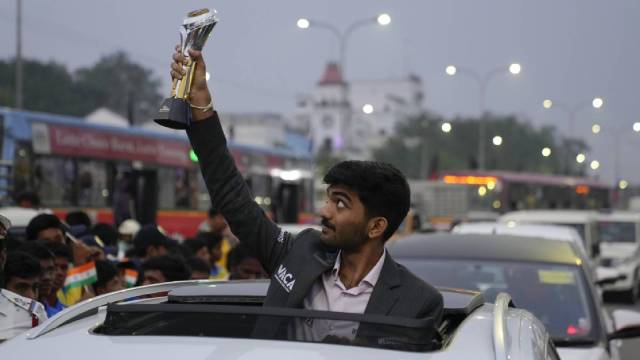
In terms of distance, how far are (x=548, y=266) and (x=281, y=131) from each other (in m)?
119

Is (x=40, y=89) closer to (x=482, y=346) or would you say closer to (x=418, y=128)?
(x=418, y=128)

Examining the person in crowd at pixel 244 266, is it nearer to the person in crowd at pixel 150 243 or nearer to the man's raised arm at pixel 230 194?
the person in crowd at pixel 150 243

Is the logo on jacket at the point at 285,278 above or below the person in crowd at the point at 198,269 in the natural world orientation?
above

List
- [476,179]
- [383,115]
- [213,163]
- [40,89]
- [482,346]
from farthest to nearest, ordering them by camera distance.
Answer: [383,115] → [40,89] → [476,179] → [213,163] → [482,346]

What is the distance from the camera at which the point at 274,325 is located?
9.34 ft

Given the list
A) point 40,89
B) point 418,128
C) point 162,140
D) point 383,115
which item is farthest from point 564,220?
point 383,115

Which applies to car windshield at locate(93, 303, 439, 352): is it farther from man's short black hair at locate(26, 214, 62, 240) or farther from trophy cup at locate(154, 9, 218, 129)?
man's short black hair at locate(26, 214, 62, 240)

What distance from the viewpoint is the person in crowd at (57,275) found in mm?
6141

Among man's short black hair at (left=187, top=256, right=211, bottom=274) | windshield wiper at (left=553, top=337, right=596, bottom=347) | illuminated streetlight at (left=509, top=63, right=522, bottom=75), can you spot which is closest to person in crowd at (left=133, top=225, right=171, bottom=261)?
man's short black hair at (left=187, top=256, right=211, bottom=274)

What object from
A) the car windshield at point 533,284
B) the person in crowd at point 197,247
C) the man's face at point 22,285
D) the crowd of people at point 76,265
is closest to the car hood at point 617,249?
the crowd of people at point 76,265

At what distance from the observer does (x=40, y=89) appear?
7275cm

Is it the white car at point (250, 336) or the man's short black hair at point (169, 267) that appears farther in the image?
the man's short black hair at point (169, 267)

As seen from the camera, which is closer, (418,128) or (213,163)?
(213,163)

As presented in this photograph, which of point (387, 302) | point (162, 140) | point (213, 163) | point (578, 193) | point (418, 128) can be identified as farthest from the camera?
point (418, 128)
